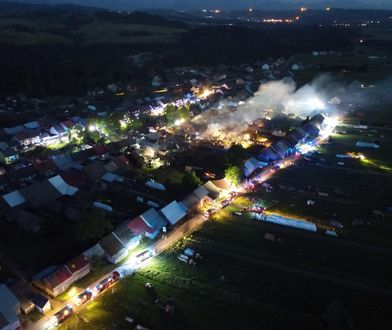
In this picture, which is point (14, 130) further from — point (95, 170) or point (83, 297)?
point (83, 297)

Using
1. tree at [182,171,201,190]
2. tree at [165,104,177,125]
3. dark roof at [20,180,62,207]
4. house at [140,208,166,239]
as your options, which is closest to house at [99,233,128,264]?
house at [140,208,166,239]

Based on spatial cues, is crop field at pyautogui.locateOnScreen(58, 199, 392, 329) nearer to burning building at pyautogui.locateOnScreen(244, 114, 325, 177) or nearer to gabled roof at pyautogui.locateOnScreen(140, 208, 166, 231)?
gabled roof at pyautogui.locateOnScreen(140, 208, 166, 231)

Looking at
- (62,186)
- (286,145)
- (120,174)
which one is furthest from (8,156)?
(286,145)

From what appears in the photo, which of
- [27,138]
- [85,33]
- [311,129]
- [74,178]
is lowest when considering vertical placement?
[85,33]

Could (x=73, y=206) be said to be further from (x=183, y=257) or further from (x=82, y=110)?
(x=82, y=110)

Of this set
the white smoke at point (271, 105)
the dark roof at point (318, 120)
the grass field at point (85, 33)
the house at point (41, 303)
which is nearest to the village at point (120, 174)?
the house at point (41, 303)

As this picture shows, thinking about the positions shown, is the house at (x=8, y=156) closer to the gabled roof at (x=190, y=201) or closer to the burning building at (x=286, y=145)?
the gabled roof at (x=190, y=201)
